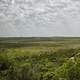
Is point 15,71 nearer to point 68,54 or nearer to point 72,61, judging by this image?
point 72,61

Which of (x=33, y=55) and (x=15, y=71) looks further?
(x=33, y=55)

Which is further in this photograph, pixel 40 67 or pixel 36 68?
pixel 40 67

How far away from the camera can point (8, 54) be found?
33.1 ft

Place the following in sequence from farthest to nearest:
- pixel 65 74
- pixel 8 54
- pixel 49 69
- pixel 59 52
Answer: pixel 59 52 → pixel 8 54 → pixel 49 69 → pixel 65 74

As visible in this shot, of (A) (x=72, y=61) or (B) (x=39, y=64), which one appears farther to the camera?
(B) (x=39, y=64)

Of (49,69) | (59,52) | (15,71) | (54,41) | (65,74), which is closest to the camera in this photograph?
(65,74)

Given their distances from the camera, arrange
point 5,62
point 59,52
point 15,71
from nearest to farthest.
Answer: point 15,71, point 5,62, point 59,52

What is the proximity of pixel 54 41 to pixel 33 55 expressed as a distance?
5906 mm

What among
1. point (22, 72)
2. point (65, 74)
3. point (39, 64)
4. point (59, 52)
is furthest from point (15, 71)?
point (59, 52)

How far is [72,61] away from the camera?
27.1 feet

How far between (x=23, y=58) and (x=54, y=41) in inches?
260

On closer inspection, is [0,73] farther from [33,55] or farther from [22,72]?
[33,55]

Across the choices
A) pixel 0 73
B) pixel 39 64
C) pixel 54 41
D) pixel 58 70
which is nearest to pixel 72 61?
pixel 58 70

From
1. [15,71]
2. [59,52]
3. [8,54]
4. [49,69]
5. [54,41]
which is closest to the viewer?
[15,71]
